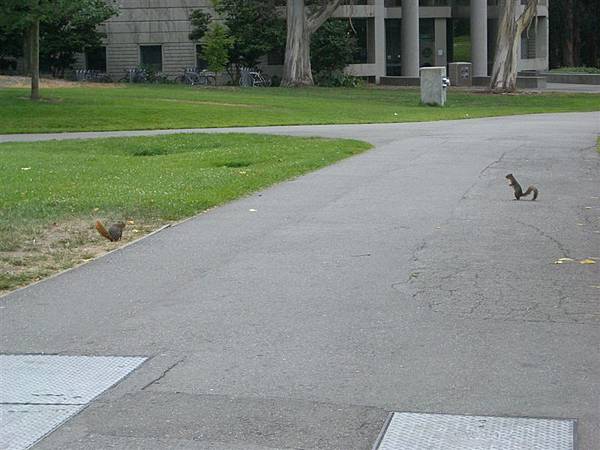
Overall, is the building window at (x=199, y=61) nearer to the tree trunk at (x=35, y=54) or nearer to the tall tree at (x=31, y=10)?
the tree trunk at (x=35, y=54)

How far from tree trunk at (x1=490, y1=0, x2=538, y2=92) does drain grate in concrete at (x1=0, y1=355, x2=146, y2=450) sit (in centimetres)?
4004

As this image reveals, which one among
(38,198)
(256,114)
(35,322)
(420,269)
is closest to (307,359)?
(35,322)

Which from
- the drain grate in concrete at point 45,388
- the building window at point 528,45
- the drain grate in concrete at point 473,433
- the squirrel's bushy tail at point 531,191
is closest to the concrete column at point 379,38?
the building window at point 528,45

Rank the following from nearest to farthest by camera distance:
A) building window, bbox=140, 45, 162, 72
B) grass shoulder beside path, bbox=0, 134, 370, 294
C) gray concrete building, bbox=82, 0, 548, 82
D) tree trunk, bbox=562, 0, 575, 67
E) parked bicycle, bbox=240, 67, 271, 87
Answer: grass shoulder beside path, bbox=0, 134, 370, 294
parked bicycle, bbox=240, 67, 271, 87
gray concrete building, bbox=82, 0, 548, 82
building window, bbox=140, 45, 162, 72
tree trunk, bbox=562, 0, 575, 67

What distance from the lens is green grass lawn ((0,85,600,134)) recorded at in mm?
30984

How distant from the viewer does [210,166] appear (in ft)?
62.5

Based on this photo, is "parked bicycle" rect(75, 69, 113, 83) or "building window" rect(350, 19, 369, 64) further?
"building window" rect(350, 19, 369, 64)

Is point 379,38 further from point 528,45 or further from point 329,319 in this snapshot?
point 329,319

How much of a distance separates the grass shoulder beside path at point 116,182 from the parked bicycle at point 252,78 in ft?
100

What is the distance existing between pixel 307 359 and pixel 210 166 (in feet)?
40.0

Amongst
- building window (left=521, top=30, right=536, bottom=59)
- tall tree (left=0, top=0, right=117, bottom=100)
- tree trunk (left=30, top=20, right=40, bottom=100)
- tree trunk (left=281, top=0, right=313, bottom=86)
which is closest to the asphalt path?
tall tree (left=0, top=0, right=117, bottom=100)

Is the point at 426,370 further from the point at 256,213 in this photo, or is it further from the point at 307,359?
the point at 256,213

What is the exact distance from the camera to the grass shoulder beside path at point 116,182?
37.6ft

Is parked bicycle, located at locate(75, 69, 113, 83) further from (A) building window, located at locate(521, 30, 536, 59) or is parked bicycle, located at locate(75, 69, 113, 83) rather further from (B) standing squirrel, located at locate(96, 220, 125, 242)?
(B) standing squirrel, located at locate(96, 220, 125, 242)
